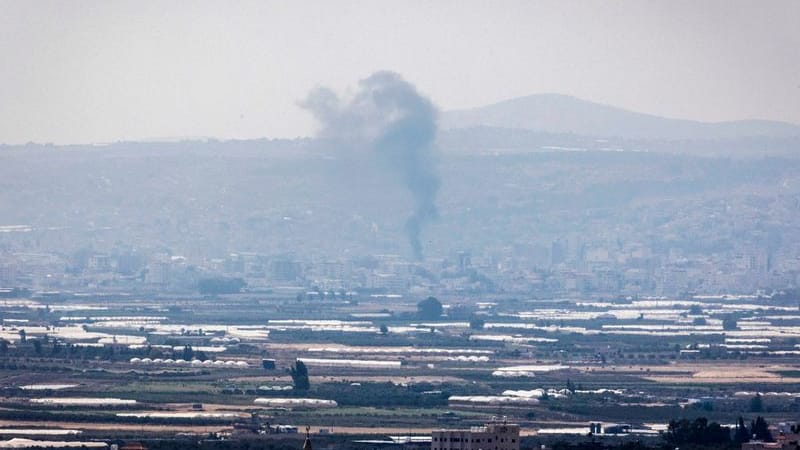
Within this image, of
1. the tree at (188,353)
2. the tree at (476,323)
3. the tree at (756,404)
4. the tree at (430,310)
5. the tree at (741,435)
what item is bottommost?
the tree at (741,435)

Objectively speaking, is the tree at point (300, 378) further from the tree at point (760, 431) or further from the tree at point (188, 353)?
the tree at point (760, 431)

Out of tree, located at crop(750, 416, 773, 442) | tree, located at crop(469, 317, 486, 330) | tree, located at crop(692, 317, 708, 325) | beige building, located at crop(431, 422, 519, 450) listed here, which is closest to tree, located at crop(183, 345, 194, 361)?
tree, located at crop(469, 317, 486, 330)

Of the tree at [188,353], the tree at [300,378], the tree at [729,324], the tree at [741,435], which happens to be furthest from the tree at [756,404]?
the tree at [729,324]

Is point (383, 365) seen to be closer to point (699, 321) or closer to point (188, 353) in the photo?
point (188, 353)

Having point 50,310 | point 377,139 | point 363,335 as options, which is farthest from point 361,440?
point 377,139

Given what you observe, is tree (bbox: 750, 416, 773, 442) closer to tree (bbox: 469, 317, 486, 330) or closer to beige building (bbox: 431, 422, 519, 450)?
beige building (bbox: 431, 422, 519, 450)

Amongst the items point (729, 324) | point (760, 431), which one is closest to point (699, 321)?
point (729, 324)
